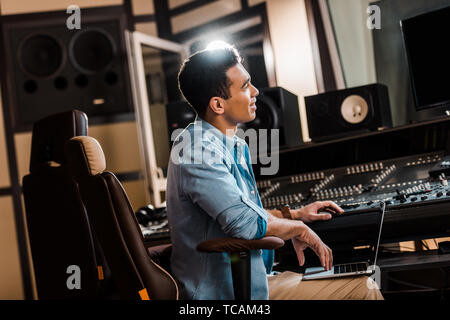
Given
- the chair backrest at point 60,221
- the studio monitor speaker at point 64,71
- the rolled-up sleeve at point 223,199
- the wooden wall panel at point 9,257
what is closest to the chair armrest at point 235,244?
the rolled-up sleeve at point 223,199

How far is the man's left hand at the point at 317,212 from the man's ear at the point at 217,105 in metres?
0.47

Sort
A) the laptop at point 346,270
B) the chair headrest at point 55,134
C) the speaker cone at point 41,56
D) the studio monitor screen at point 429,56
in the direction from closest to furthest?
the laptop at point 346,270
the studio monitor screen at point 429,56
the chair headrest at point 55,134
the speaker cone at point 41,56

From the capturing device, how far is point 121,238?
1.36 metres

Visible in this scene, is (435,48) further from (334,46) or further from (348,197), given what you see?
(334,46)

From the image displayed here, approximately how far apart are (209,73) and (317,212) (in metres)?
0.62

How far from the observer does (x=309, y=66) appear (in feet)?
11.2

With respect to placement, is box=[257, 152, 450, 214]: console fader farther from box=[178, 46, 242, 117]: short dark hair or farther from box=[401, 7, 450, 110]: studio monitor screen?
box=[178, 46, 242, 117]: short dark hair

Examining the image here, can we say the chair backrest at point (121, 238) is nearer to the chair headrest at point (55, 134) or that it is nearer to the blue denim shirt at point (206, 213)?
the blue denim shirt at point (206, 213)

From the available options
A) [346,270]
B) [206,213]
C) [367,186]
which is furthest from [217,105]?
[367,186]

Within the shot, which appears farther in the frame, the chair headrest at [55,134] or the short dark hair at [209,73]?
the chair headrest at [55,134]

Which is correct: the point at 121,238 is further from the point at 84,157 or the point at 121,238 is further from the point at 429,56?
the point at 429,56

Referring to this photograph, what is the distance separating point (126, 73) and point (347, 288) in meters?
3.01

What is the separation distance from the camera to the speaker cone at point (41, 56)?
4012mm
